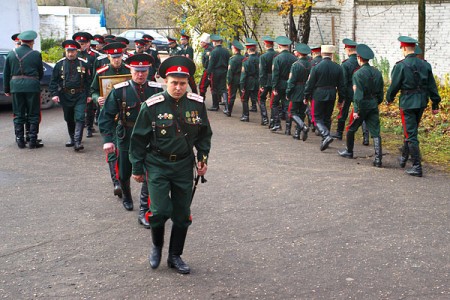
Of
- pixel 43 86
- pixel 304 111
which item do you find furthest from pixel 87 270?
pixel 43 86

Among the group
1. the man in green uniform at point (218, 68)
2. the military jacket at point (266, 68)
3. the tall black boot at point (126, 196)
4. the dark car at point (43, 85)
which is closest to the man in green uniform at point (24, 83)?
the dark car at point (43, 85)

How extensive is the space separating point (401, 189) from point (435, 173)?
1.41m

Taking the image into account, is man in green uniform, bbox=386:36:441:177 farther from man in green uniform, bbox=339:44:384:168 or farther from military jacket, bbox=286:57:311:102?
military jacket, bbox=286:57:311:102

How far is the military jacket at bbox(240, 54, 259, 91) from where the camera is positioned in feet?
51.4

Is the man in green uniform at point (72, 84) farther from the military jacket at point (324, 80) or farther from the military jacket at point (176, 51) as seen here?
the military jacket at point (176, 51)

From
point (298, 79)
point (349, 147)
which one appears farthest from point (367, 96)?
point (298, 79)

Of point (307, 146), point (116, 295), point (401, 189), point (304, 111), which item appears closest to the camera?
point (116, 295)

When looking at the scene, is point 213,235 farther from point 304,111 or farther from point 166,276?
point 304,111

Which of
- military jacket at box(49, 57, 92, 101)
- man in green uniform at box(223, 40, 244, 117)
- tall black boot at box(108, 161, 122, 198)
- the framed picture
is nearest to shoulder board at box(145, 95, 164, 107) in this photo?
tall black boot at box(108, 161, 122, 198)

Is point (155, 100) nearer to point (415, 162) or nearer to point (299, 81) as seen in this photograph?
point (415, 162)

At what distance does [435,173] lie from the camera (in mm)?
10422

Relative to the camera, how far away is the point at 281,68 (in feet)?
46.1

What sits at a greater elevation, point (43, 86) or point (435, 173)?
point (43, 86)

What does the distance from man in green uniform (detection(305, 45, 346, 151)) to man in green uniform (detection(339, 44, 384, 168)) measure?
40.4 inches
